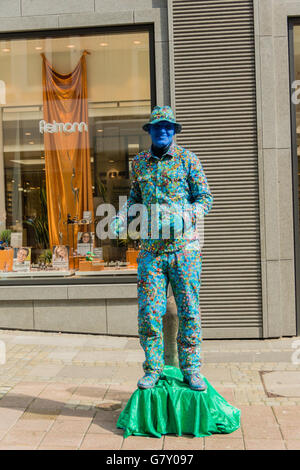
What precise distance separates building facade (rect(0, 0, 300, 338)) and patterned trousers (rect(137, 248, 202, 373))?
328cm

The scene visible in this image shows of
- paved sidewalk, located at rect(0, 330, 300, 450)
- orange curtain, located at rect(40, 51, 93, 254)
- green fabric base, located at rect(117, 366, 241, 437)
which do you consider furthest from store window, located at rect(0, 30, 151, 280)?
green fabric base, located at rect(117, 366, 241, 437)

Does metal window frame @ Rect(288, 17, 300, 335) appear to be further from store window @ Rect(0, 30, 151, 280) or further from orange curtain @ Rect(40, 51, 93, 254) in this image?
orange curtain @ Rect(40, 51, 93, 254)

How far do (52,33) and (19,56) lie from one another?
2.08 ft

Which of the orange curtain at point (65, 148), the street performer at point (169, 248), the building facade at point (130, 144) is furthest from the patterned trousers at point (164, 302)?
the orange curtain at point (65, 148)

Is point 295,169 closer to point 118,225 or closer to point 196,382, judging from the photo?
point 118,225

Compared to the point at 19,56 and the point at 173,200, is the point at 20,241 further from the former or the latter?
the point at 173,200

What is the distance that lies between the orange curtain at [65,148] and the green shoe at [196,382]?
14.1 feet

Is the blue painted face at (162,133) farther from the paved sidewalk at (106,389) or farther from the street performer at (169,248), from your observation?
the paved sidewalk at (106,389)

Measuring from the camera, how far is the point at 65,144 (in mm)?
8398

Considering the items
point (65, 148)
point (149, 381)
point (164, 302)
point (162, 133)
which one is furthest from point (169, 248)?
point (65, 148)

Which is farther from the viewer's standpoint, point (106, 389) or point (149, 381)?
point (106, 389)

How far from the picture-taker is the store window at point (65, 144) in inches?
322

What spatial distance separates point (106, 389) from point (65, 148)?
4.03 meters
